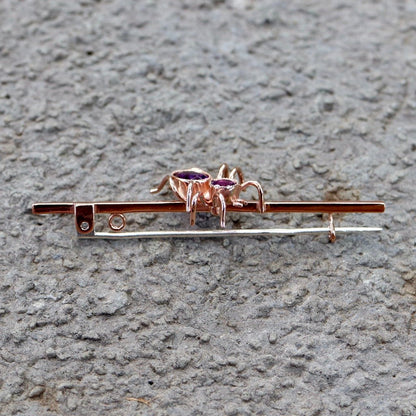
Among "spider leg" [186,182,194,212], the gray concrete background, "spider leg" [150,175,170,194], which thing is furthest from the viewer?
"spider leg" [150,175,170,194]

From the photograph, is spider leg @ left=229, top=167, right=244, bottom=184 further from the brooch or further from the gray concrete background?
the gray concrete background

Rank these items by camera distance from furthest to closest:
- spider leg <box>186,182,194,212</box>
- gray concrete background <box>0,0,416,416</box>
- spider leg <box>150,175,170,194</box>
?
spider leg <box>150,175,170,194</box> < spider leg <box>186,182,194,212</box> < gray concrete background <box>0,0,416,416</box>

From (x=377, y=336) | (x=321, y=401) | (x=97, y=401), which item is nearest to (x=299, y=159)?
(x=377, y=336)

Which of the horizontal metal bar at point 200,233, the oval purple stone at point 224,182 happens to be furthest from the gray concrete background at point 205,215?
the oval purple stone at point 224,182

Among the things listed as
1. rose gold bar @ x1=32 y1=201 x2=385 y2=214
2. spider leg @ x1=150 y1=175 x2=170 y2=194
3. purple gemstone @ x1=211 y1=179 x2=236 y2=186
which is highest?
purple gemstone @ x1=211 y1=179 x2=236 y2=186

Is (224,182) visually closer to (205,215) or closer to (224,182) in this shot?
(224,182)

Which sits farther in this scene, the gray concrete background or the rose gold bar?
the rose gold bar

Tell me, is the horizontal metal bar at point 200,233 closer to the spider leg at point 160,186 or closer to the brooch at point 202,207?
the brooch at point 202,207

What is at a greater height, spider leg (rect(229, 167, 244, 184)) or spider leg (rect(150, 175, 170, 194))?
spider leg (rect(229, 167, 244, 184))

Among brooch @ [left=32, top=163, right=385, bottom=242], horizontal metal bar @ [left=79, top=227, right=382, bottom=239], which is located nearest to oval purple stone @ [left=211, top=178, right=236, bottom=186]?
brooch @ [left=32, top=163, right=385, bottom=242]
